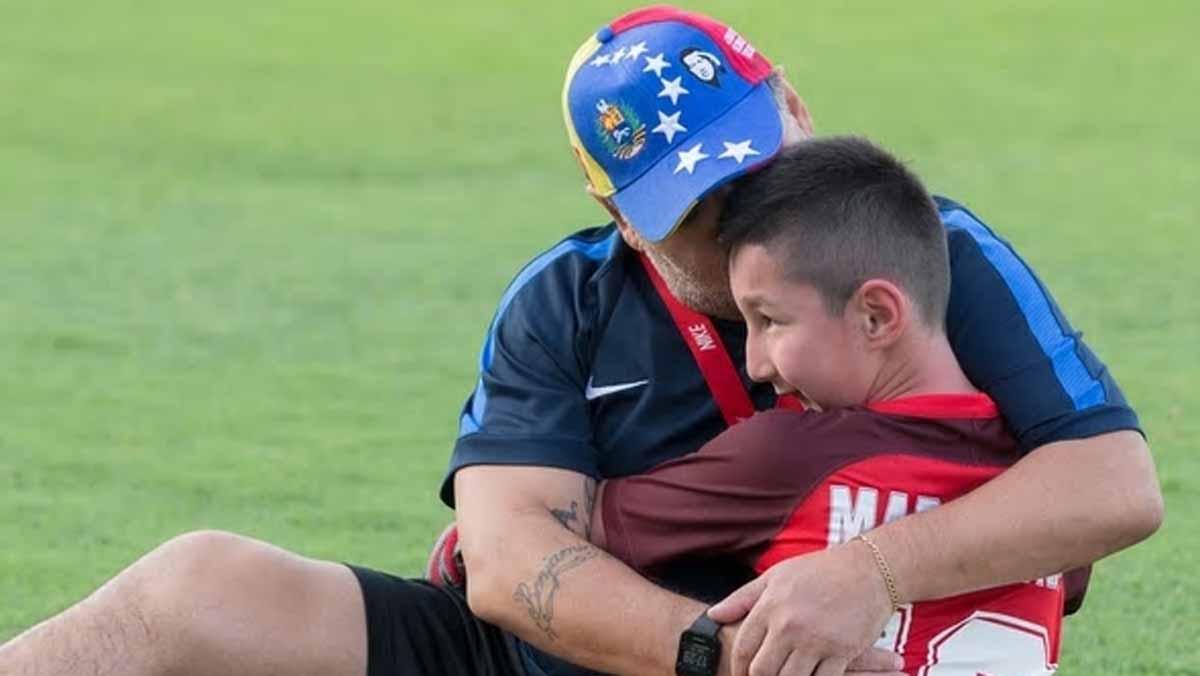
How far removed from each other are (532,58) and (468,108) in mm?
1521

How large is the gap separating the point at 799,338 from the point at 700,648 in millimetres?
444

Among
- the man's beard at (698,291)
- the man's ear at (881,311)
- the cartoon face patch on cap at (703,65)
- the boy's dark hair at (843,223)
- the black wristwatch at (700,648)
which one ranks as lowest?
the black wristwatch at (700,648)

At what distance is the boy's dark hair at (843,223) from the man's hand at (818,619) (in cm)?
36

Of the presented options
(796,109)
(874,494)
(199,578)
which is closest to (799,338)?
(874,494)

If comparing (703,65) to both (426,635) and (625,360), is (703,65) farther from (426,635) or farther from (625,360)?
(426,635)

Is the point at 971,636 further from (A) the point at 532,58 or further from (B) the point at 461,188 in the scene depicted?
(A) the point at 532,58

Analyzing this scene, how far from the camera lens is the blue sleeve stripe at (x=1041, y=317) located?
137 inches

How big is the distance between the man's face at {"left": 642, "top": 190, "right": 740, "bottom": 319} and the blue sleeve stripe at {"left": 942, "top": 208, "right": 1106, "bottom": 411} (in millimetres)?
366

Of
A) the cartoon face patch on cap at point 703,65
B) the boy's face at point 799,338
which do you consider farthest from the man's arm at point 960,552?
the cartoon face patch on cap at point 703,65

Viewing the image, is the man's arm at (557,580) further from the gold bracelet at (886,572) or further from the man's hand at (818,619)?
the gold bracelet at (886,572)

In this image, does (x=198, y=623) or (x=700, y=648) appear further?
(x=198, y=623)

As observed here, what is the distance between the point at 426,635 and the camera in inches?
146

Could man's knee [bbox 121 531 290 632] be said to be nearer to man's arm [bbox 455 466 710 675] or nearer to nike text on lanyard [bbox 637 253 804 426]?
man's arm [bbox 455 466 710 675]

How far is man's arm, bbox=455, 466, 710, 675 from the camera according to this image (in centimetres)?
335
